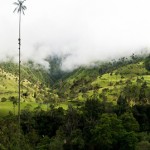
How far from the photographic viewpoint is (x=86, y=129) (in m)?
163

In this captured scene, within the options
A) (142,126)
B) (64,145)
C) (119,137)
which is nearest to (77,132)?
(64,145)

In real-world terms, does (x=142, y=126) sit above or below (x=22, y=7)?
below

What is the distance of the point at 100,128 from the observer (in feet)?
487

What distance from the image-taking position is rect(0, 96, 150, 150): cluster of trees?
13030 cm

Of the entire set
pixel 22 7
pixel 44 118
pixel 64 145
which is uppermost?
pixel 22 7

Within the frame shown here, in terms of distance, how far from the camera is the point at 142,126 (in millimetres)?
174250

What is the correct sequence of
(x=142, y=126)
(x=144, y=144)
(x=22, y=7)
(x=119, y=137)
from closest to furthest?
(x=22, y=7)
(x=144, y=144)
(x=119, y=137)
(x=142, y=126)

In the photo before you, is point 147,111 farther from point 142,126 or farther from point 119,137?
point 119,137

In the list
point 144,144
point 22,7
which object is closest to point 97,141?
point 144,144

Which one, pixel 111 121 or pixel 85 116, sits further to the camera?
pixel 85 116

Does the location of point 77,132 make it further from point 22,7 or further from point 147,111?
point 22,7

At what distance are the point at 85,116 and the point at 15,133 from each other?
3974 inches

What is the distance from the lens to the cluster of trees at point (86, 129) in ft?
427

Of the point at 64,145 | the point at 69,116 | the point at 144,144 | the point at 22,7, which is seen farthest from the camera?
the point at 69,116
